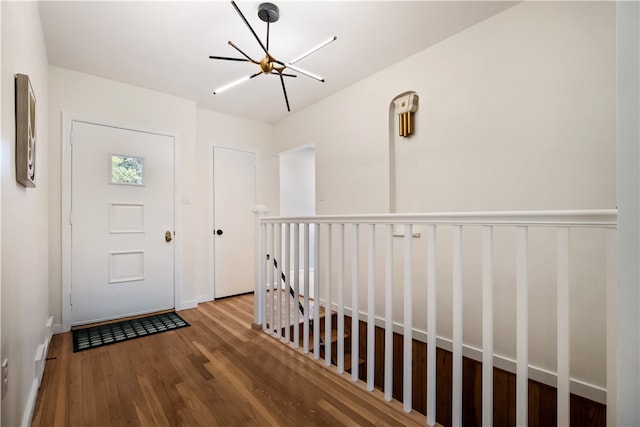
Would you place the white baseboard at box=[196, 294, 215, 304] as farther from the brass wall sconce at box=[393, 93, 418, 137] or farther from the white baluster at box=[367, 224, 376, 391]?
the brass wall sconce at box=[393, 93, 418, 137]

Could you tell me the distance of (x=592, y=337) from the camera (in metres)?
1.71

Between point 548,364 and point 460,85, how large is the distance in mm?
2050

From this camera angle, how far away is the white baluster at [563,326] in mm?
1050

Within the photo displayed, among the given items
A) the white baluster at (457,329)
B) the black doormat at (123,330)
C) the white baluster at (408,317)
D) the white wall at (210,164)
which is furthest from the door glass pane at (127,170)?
the white baluster at (457,329)

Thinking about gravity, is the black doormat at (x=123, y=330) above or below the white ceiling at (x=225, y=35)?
below

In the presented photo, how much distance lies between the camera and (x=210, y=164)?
3.81m

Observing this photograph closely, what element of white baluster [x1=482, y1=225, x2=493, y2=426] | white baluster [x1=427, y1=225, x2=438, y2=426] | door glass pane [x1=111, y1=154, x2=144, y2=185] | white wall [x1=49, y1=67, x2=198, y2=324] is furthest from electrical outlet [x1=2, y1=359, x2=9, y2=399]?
door glass pane [x1=111, y1=154, x2=144, y2=185]

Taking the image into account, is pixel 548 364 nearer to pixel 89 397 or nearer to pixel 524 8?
pixel 524 8

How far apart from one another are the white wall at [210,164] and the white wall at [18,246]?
1.76 metres

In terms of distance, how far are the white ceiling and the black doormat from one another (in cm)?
244

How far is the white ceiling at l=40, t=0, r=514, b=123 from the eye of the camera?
201cm

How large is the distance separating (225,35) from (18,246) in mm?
1920

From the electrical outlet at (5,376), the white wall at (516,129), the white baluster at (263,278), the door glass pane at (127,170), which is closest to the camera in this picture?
the electrical outlet at (5,376)

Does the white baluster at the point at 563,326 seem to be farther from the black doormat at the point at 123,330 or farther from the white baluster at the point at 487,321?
the black doormat at the point at 123,330
